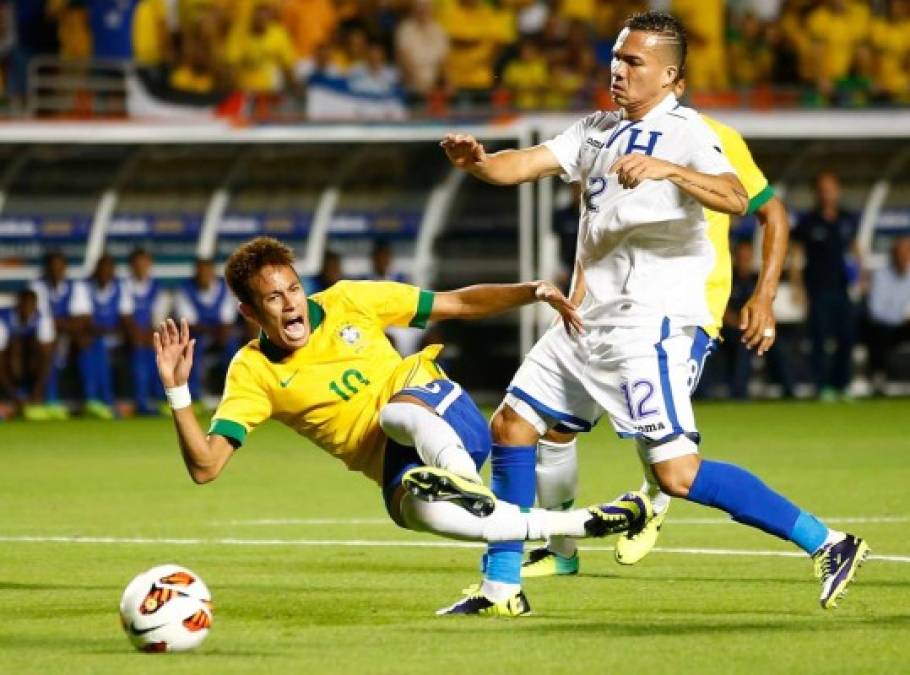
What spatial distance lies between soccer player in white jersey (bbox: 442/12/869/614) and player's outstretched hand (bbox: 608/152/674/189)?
0.78 feet

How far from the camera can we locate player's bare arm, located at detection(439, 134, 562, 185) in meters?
8.13

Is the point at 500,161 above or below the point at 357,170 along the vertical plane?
above

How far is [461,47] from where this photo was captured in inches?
866

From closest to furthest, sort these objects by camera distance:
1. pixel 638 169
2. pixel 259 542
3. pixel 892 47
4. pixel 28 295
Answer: pixel 638 169
pixel 259 542
pixel 28 295
pixel 892 47

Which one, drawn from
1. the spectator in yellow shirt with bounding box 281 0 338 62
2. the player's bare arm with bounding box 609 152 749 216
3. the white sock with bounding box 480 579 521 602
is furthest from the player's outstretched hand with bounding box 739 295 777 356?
the spectator in yellow shirt with bounding box 281 0 338 62

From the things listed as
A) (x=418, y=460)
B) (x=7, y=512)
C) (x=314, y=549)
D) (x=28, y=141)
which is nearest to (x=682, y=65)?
(x=418, y=460)

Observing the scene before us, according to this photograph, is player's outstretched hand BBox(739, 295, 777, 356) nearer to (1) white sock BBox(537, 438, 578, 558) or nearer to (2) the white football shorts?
(2) the white football shorts

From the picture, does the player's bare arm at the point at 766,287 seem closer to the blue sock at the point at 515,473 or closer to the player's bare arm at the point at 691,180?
the player's bare arm at the point at 691,180

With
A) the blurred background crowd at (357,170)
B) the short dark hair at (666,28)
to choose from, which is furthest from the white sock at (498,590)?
the blurred background crowd at (357,170)

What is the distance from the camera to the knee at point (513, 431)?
8.29 m

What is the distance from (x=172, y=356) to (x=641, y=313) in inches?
68.9

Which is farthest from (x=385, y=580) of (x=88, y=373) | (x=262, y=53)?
(x=262, y=53)

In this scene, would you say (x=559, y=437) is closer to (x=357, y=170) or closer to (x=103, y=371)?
(x=103, y=371)

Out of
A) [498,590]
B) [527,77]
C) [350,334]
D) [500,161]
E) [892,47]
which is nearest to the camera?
[498,590]
